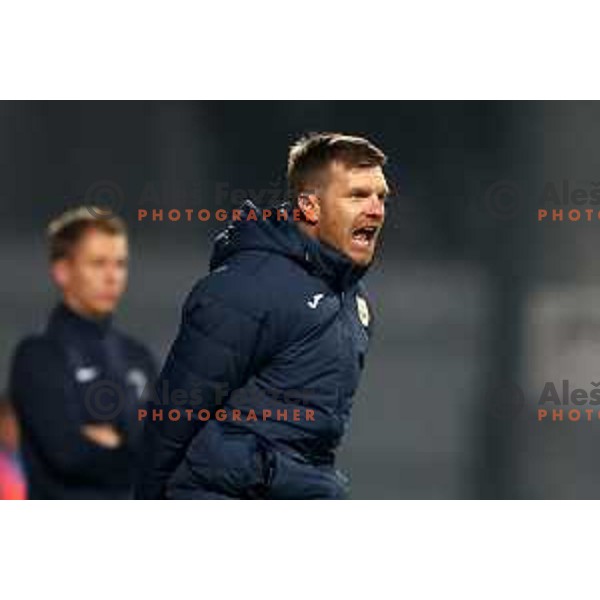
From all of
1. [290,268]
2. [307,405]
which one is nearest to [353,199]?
[290,268]

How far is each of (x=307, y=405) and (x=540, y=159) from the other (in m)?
1.82

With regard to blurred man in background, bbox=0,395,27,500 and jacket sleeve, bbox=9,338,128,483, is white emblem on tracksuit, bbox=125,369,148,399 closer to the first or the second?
jacket sleeve, bbox=9,338,128,483

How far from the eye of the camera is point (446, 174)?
582 cm

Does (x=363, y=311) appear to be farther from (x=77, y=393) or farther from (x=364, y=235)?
(x=77, y=393)

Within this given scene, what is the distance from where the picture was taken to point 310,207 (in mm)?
4777

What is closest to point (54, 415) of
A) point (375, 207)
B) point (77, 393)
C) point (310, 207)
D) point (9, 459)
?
point (77, 393)

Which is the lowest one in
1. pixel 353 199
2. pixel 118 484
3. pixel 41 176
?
pixel 118 484

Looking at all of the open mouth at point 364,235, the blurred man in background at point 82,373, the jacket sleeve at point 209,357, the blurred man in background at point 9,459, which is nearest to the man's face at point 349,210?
the open mouth at point 364,235

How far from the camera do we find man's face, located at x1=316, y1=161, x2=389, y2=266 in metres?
4.75

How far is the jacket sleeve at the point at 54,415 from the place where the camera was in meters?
5.57

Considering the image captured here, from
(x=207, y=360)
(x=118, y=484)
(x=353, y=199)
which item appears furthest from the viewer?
(x=118, y=484)

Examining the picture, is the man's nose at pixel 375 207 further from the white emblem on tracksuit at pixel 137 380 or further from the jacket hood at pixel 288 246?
the white emblem on tracksuit at pixel 137 380

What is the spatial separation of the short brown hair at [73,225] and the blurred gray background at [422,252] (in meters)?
0.04

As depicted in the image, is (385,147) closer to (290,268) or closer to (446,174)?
(446,174)
